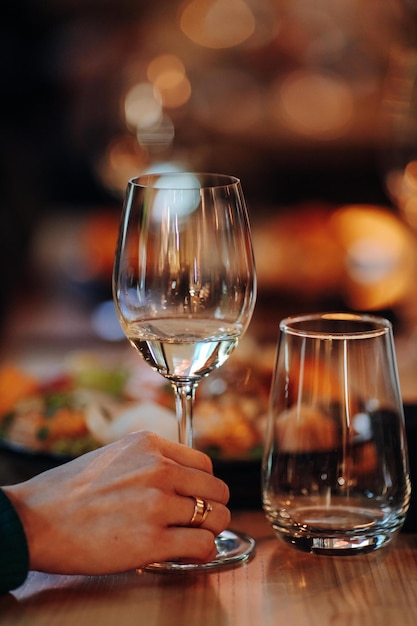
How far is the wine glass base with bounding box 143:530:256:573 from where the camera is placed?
90 centimetres

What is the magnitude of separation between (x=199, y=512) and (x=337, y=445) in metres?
0.12

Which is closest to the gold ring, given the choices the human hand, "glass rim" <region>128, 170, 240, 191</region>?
the human hand

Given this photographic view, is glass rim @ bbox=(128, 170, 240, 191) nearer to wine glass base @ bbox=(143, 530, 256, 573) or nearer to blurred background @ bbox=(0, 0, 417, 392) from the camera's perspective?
wine glass base @ bbox=(143, 530, 256, 573)

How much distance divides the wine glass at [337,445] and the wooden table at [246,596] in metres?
0.03

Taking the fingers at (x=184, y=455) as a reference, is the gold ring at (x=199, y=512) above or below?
below

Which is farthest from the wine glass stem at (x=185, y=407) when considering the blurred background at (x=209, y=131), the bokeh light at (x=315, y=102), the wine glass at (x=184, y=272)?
the bokeh light at (x=315, y=102)

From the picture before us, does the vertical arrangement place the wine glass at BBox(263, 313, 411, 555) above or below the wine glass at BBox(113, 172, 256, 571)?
below

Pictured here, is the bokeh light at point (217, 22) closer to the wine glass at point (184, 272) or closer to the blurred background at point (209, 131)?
the blurred background at point (209, 131)

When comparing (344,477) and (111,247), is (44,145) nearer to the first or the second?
(111,247)

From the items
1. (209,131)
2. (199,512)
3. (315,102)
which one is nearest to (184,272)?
(199,512)

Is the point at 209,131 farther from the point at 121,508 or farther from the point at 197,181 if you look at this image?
the point at 121,508

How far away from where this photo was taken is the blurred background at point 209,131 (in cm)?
252

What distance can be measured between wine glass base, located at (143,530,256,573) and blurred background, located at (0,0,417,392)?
141 cm

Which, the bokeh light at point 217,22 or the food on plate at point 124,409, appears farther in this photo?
the bokeh light at point 217,22
